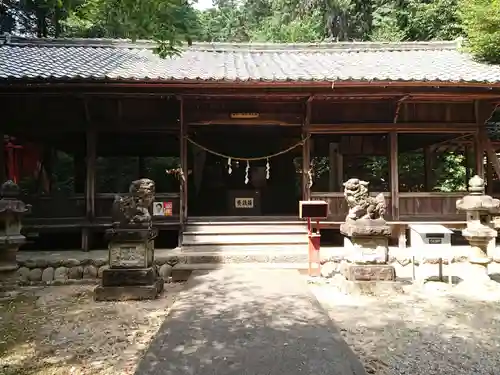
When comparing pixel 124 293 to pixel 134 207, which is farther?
pixel 134 207

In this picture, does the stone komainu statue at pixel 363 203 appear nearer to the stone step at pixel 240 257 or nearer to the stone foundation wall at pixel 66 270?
the stone step at pixel 240 257

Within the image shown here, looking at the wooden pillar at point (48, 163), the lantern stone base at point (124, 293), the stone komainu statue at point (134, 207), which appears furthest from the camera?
the wooden pillar at point (48, 163)

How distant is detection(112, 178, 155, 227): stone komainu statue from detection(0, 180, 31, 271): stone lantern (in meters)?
1.82

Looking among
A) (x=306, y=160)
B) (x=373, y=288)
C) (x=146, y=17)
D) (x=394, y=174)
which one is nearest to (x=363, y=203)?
(x=373, y=288)

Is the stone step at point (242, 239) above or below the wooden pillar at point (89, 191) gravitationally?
below

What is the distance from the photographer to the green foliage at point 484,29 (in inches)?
429

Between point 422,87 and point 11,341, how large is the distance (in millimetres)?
8522

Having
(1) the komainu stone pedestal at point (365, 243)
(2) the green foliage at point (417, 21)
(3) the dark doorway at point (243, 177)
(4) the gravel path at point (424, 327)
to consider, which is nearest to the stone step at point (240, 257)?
(4) the gravel path at point (424, 327)

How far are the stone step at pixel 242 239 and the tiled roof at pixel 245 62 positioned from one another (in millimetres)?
3287

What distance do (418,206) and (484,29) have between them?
19.2 ft

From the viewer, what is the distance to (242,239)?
8656 mm

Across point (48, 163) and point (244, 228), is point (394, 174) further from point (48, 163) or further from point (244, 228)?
point (48, 163)

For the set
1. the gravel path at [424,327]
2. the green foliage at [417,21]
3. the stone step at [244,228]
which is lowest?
the gravel path at [424,327]

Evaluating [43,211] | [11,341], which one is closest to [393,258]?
[11,341]
